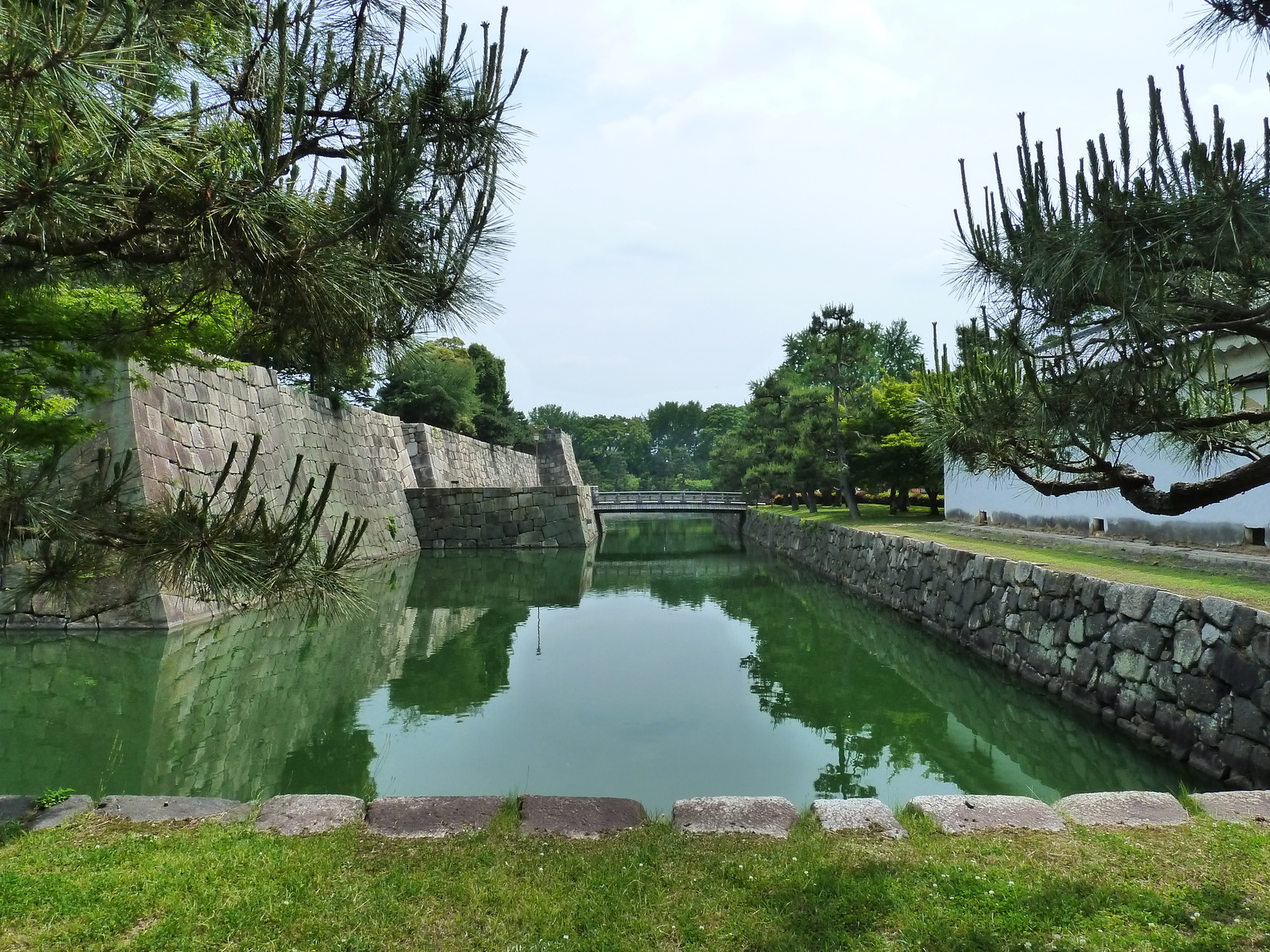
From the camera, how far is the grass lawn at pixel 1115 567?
5.66m

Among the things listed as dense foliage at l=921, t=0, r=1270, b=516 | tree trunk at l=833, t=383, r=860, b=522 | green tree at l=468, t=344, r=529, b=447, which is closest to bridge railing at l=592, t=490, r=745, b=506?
green tree at l=468, t=344, r=529, b=447

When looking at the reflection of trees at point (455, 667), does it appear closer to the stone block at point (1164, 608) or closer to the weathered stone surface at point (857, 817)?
the weathered stone surface at point (857, 817)

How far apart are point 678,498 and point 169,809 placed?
23925 mm

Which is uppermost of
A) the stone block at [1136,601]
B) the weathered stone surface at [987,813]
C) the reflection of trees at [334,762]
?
the stone block at [1136,601]

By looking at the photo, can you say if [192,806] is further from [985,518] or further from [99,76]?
[985,518]

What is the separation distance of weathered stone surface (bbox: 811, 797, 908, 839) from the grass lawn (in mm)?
3338

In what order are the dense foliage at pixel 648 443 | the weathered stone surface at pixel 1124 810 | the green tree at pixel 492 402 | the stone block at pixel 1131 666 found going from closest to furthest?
the weathered stone surface at pixel 1124 810
the stone block at pixel 1131 666
the green tree at pixel 492 402
the dense foliage at pixel 648 443

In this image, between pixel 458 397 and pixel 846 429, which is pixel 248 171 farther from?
pixel 458 397

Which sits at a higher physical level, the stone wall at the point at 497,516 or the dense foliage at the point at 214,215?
the dense foliage at the point at 214,215

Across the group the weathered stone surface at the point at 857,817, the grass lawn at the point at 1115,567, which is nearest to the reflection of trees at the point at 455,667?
the weathered stone surface at the point at 857,817

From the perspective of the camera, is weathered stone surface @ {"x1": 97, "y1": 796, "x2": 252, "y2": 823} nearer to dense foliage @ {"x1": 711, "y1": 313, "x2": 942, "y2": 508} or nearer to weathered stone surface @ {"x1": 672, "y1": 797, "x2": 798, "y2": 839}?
weathered stone surface @ {"x1": 672, "y1": 797, "x2": 798, "y2": 839}

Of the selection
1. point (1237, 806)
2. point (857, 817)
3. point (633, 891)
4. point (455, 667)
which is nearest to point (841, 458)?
point (455, 667)

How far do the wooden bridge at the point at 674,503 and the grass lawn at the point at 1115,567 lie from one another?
10.9m

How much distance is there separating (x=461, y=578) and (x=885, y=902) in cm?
1257
